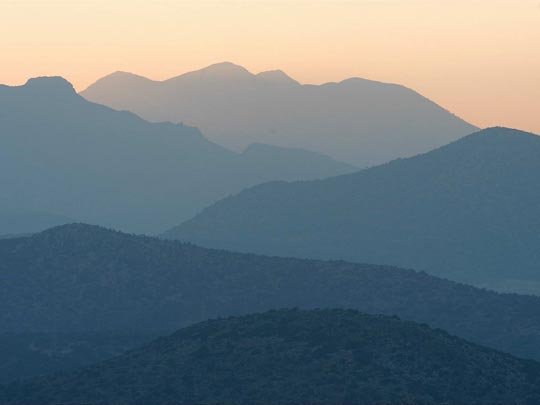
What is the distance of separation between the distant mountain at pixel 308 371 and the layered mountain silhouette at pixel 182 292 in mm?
42419

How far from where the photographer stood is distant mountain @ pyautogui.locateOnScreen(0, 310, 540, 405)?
9500 centimetres

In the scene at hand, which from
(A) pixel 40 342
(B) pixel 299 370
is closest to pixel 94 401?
(B) pixel 299 370

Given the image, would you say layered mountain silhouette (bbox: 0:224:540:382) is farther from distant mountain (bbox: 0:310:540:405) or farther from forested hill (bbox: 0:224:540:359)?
distant mountain (bbox: 0:310:540:405)

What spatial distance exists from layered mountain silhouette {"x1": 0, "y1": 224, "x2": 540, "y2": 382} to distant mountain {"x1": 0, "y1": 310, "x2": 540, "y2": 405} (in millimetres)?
42419

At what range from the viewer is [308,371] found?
99812mm

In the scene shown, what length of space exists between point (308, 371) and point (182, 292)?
8478 cm

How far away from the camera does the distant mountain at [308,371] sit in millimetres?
95000

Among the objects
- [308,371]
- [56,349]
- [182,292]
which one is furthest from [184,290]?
[308,371]

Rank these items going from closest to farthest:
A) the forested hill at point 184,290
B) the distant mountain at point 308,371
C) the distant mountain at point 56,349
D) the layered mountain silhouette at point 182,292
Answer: the distant mountain at point 308,371, the distant mountain at point 56,349, the layered mountain silhouette at point 182,292, the forested hill at point 184,290

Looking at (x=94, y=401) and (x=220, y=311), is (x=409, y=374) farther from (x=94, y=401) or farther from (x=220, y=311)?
(x=220, y=311)

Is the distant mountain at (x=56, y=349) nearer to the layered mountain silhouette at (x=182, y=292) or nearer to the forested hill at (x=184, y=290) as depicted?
the layered mountain silhouette at (x=182, y=292)

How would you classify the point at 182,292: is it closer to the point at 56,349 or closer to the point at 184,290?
the point at 184,290

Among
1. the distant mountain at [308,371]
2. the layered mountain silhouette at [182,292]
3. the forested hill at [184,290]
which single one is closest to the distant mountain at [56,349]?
the layered mountain silhouette at [182,292]

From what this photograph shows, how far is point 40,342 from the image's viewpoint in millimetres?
148625
